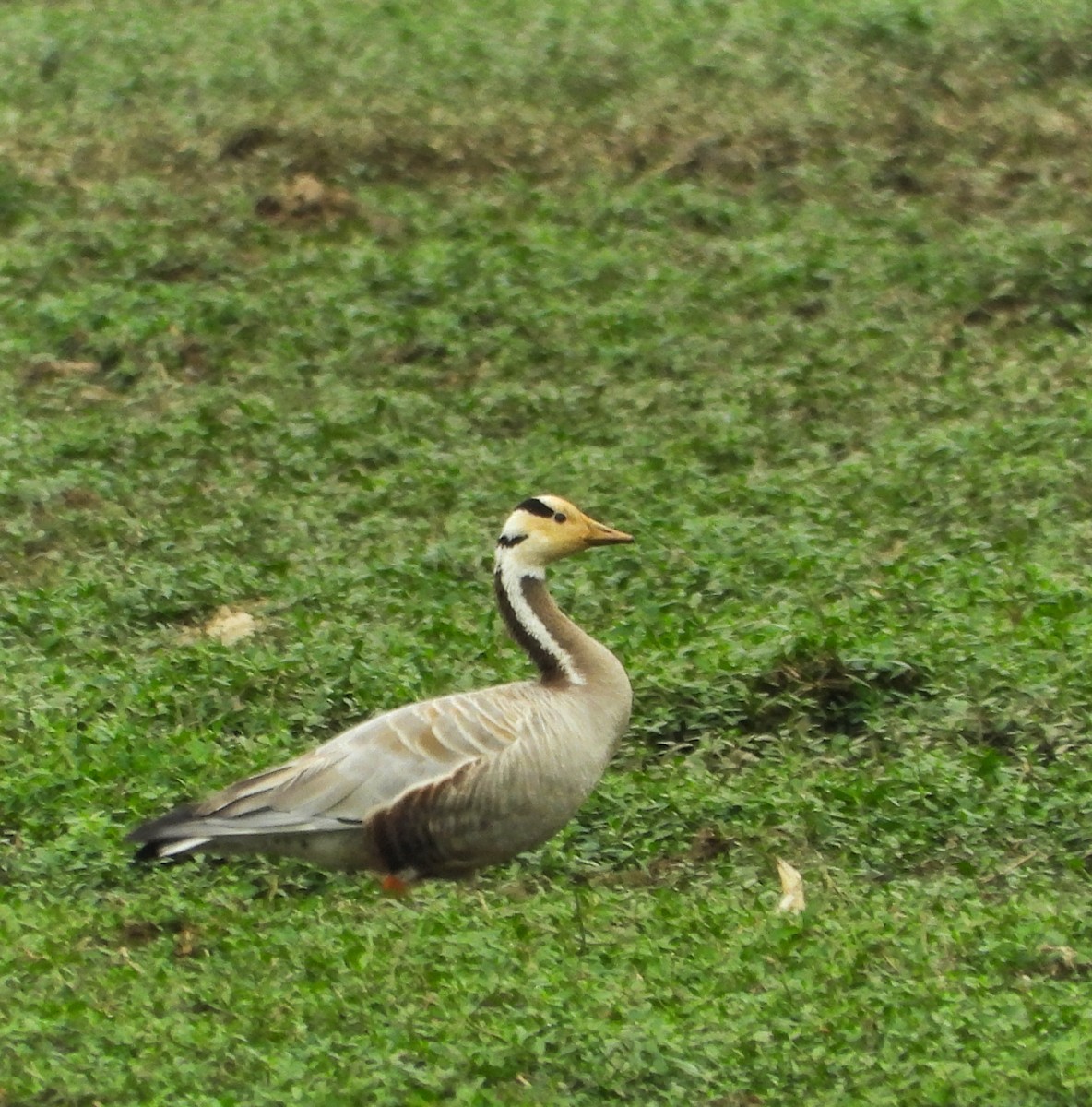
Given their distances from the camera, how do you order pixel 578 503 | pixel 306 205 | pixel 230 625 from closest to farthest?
pixel 230 625, pixel 578 503, pixel 306 205

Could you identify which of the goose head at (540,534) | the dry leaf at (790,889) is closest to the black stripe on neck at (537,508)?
the goose head at (540,534)

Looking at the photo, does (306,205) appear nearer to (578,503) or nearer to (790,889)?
(578,503)

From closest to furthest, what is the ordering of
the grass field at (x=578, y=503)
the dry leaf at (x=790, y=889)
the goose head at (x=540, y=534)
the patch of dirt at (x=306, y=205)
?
the grass field at (x=578, y=503) → the dry leaf at (x=790, y=889) → the goose head at (x=540, y=534) → the patch of dirt at (x=306, y=205)

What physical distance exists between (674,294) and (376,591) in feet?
11.8

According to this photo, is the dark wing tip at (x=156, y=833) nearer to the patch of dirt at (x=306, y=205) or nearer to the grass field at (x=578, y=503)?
the grass field at (x=578, y=503)

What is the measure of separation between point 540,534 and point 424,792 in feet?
Answer: 3.75

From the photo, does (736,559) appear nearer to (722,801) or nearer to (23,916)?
(722,801)

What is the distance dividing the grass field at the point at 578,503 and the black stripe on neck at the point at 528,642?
1.56ft

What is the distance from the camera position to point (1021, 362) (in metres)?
11.8

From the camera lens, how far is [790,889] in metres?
7.02

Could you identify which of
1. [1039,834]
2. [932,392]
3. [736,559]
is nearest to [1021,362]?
[932,392]

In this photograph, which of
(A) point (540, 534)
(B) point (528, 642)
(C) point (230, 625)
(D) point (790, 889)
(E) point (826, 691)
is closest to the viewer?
(D) point (790, 889)

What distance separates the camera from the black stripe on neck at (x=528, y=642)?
7742mm

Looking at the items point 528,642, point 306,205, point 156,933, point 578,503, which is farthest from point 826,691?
point 306,205
